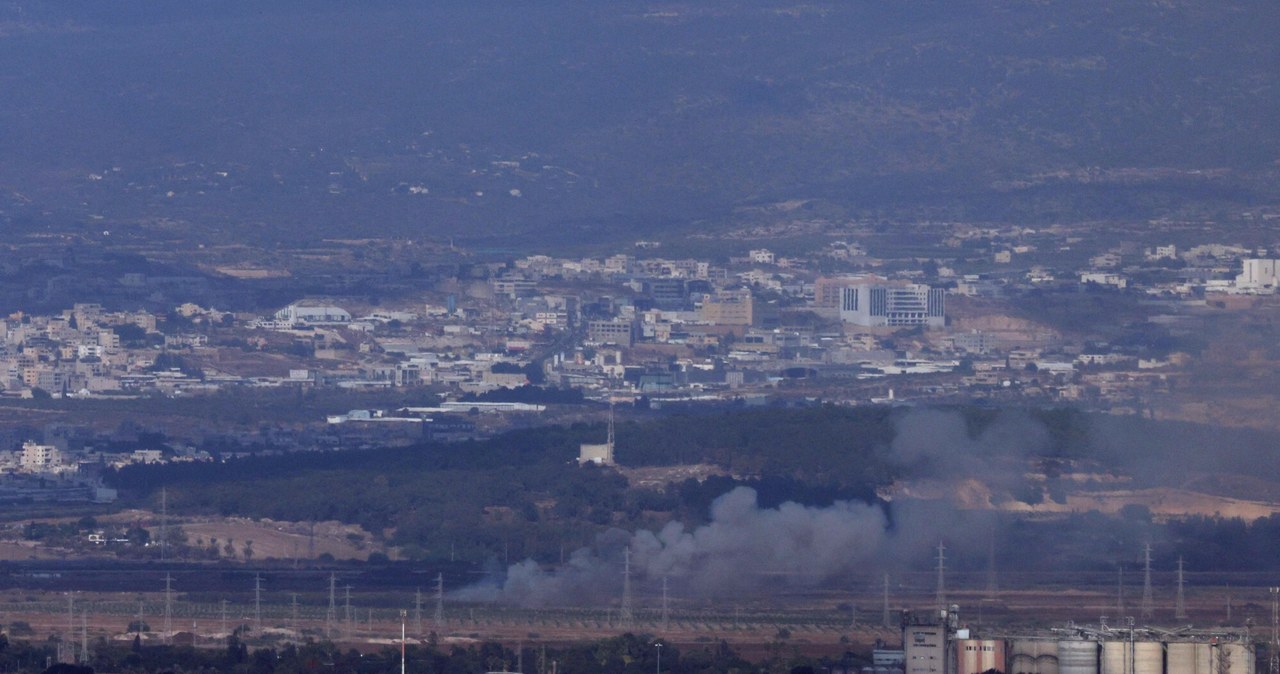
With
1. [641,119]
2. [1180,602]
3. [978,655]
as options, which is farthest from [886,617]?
[641,119]

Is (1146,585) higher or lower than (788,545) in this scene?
lower

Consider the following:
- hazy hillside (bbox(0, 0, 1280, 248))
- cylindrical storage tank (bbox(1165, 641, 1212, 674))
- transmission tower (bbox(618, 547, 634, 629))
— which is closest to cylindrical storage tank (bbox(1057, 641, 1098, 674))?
cylindrical storage tank (bbox(1165, 641, 1212, 674))

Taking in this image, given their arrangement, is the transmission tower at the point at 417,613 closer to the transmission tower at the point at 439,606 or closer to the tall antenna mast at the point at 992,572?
the transmission tower at the point at 439,606

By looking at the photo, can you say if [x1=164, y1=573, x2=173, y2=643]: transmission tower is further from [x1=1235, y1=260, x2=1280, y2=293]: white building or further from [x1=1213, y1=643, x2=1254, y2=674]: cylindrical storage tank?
[x1=1235, y1=260, x2=1280, y2=293]: white building

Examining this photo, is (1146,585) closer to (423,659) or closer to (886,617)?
(886,617)

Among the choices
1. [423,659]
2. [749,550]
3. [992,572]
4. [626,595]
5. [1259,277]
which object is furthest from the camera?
[1259,277]

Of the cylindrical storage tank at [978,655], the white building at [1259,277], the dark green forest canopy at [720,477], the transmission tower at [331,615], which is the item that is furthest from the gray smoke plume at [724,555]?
the white building at [1259,277]

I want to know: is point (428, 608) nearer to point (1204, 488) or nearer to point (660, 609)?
point (660, 609)
